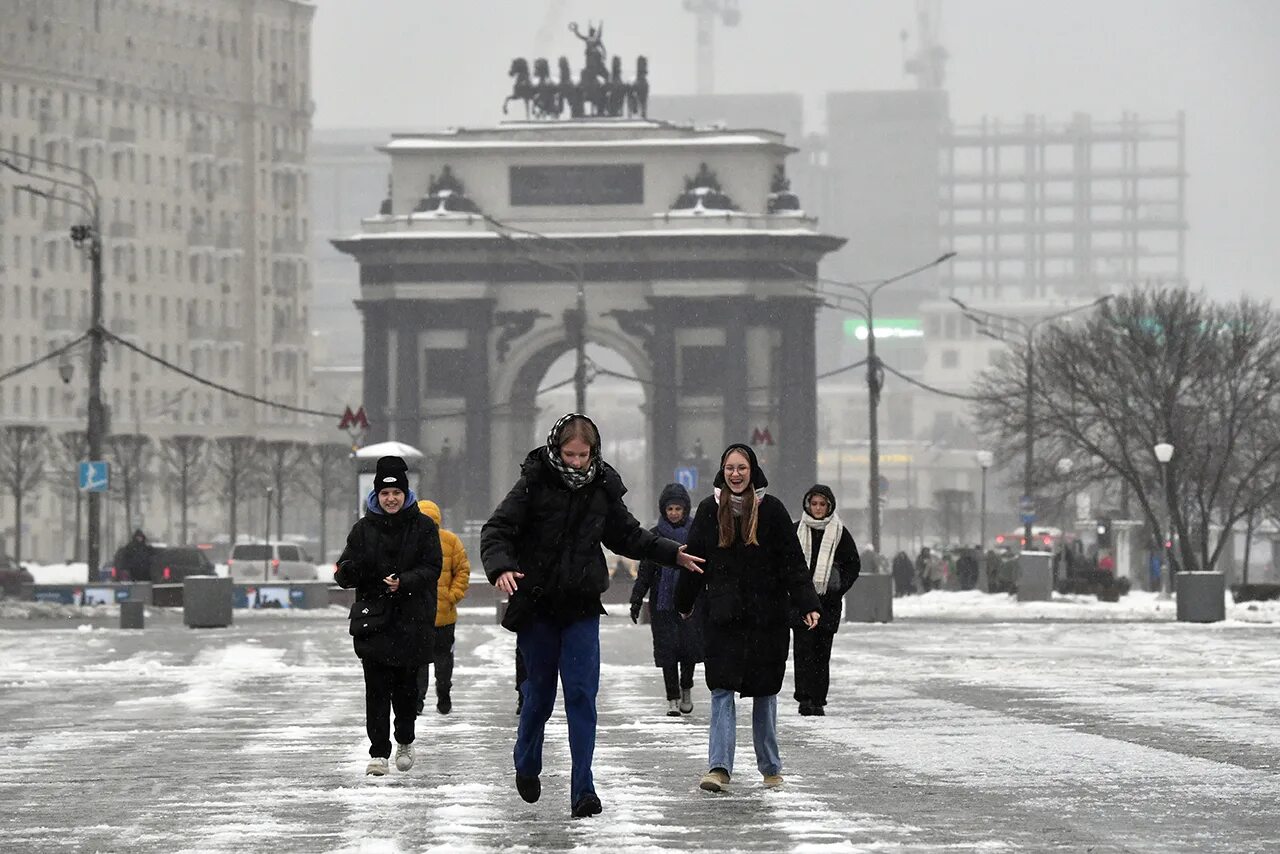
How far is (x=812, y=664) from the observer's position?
23719 mm

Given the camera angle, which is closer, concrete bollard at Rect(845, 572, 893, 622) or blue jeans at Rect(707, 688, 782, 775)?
blue jeans at Rect(707, 688, 782, 775)

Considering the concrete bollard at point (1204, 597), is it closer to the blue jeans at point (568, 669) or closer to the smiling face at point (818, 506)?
the smiling face at point (818, 506)

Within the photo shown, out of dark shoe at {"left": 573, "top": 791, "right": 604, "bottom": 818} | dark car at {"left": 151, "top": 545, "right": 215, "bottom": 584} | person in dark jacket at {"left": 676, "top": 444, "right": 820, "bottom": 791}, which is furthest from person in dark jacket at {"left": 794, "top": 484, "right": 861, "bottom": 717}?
dark car at {"left": 151, "top": 545, "right": 215, "bottom": 584}

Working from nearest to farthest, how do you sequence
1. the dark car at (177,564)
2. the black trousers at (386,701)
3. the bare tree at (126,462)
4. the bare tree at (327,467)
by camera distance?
1. the black trousers at (386,701)
2. the dark car at (177,564)
3. the bare tree at (126,462)
4. the bare tree at (327,467)

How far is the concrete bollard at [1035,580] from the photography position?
63625 millimetres

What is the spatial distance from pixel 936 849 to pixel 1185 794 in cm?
294


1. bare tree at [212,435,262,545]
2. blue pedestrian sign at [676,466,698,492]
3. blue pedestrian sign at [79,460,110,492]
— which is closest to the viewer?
blue pedestrian sign at [79,460,110,492]

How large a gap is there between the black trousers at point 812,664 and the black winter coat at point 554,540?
721 cm

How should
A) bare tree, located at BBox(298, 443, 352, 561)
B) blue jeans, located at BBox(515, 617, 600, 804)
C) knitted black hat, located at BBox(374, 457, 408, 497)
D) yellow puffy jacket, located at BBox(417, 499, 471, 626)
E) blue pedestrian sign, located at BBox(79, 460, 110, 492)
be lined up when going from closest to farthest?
blue jeans, located at BBox(515, 617, 600, 804)
knitted black hat, located at BBox(374, 457, 408, 497)
yellow puffy jacket, located at BBox(417, 499, 471, 626)
blue pedestrian sign, located at BBox(79, 460, 110, 492)
bare tree, located at BBox(298, 443, 352, 561)

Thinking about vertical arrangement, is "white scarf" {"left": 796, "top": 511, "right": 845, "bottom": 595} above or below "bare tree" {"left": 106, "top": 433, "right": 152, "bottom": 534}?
below

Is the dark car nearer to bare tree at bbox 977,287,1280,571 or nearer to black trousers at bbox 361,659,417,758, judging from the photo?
bare tree at bbox 977,287,1280,571

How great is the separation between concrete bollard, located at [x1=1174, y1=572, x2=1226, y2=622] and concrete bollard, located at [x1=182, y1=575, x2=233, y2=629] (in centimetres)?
1501

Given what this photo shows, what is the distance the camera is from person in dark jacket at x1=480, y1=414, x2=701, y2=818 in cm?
1603

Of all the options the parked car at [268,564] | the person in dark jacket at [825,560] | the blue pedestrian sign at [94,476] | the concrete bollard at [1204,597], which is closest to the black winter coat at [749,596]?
the person in dark jacket at [825,560]
